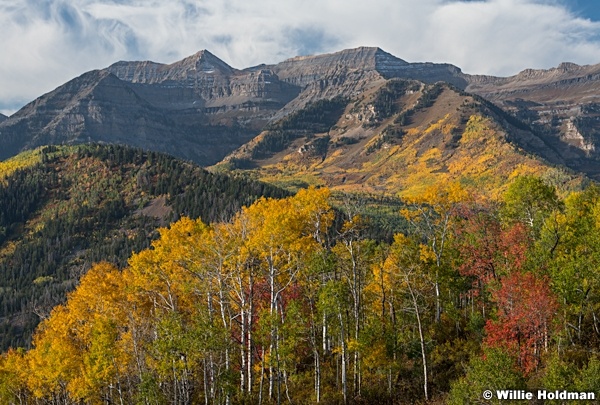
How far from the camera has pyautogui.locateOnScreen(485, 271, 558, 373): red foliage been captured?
132ft

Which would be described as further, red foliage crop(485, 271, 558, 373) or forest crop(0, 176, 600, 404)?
forest crop(0, 176, 600, 404)

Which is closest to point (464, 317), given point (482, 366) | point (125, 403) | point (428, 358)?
point (428, 358)

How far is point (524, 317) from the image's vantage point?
40.8m

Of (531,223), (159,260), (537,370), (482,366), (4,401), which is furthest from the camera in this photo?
(4,401)

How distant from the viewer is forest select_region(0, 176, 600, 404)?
41844 millimetres

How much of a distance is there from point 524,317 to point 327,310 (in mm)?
16528

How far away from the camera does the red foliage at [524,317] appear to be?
4022 cm

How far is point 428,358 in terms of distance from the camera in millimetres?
50125

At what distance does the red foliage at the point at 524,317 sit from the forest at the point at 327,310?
15 cm

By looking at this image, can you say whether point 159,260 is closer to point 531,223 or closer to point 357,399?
point 357,399

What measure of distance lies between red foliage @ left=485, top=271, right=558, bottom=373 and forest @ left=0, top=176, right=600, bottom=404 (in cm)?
15

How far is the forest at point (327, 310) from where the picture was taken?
1647 inches

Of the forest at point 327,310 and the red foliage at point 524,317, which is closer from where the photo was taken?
the red foliage at point 524,317

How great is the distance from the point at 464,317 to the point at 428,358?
43.5 feet
